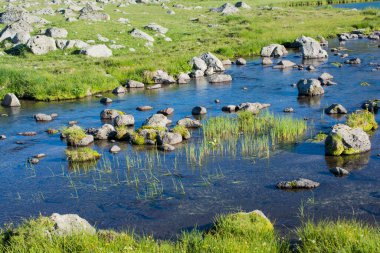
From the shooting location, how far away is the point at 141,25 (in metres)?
83.8

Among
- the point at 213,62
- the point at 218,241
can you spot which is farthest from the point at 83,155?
the point at 213,62

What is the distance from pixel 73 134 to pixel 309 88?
20281 mm

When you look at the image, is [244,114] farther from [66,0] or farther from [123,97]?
[66,0]

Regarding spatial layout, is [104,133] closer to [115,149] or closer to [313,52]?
[115,149]

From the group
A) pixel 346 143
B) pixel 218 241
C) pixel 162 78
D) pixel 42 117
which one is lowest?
pixel 218 241

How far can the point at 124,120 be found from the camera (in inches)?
1487

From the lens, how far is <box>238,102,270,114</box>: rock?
39.3 metres

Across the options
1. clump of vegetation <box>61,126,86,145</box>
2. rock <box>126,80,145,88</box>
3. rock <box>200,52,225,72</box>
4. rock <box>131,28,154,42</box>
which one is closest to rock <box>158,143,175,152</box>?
clump of vegetation <box>61,126,86,145</box>

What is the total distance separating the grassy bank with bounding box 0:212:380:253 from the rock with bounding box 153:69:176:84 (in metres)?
35.6

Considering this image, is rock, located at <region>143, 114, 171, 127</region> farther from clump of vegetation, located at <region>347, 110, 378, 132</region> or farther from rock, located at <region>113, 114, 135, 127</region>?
clump of vegetation, located at <region>347, 110, 378, 132</region>

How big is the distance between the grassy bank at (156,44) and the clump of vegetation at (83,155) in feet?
61.2

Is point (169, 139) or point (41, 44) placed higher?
point (41, 44)

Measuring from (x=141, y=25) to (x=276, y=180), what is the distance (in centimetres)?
6170

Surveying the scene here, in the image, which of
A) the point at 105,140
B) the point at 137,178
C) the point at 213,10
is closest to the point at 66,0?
the point at 213,10
